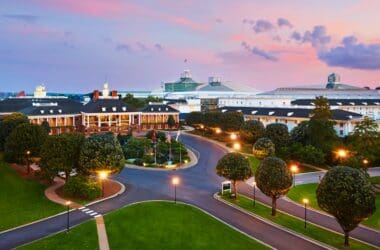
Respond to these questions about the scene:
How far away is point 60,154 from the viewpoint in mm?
48625

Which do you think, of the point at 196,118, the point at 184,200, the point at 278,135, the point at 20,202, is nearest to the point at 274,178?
the point at 184,200

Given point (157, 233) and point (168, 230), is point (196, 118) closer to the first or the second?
point (168, 230)

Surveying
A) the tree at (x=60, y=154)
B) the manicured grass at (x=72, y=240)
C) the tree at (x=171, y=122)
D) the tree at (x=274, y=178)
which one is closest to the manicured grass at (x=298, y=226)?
the tree at (x=274, y=178)

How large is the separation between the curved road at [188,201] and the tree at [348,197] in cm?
343

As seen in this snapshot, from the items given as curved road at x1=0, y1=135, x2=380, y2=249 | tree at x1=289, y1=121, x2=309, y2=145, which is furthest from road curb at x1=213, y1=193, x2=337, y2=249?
tree at x1=289, y1=121, x2=309, y2=145

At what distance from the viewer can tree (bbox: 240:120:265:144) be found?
8325 cm

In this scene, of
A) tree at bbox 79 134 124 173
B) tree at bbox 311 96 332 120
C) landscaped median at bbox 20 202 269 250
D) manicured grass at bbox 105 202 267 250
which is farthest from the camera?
tree at bbox 311 96 332 120

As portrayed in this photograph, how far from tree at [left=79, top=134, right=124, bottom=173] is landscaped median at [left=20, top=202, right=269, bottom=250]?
6.75 metres

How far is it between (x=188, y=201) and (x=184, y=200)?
59cm

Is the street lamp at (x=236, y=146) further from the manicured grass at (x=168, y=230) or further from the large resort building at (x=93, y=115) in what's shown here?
the manicured grass at (x=168, y=230)

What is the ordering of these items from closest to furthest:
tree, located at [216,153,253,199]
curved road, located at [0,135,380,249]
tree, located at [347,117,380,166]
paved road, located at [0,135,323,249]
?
paved road, located at [0,135,323,249]
curved road, located at [0,135,380,249]
tree, located at [216,153,253,199]
tree, located at [347,117,380,166]

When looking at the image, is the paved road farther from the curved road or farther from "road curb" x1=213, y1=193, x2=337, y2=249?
"road curb" x1=213, y1=193, x2=337, y2=249

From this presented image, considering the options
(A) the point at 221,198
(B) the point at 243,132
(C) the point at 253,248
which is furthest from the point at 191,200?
(B) the point at 243,132

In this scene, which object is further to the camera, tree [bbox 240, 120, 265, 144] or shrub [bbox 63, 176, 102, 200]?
tree [bbox 240, 120, 265, 144]
